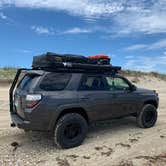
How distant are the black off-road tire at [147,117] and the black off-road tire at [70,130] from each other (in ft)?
7.43

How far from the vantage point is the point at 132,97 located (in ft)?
25.7

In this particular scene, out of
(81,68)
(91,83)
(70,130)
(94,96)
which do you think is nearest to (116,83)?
(91,83)

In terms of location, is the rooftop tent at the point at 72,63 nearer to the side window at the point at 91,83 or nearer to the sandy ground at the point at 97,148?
the side window at the point at 91,83

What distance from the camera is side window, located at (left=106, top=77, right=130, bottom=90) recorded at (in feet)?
24.5

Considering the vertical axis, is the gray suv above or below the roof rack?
below

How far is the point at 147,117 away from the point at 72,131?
295 cm

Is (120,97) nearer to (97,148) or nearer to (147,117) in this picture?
(147,117)

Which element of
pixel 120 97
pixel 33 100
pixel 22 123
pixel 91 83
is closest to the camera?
pixel 33 100

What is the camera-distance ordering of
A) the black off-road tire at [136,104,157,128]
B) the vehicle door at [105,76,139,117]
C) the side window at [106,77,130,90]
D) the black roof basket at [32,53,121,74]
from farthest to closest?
the black off-road tire at [136,104,157,128] < the side window at [106,77,130,90] < the vehicle door at [105,76,139,117] < the black roof basket at [32,53,121,74]

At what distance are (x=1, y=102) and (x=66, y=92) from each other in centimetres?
696

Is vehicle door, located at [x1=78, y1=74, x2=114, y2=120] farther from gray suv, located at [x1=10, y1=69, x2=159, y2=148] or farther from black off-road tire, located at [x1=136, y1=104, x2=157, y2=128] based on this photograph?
black off-road tire, located at [x1=136, y1=104, x2=157, y2=128]

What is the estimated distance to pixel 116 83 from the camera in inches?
302

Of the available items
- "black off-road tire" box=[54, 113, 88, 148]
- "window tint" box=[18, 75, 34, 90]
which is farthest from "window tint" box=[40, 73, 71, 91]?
"black off-road tire" box=[54, 113, 88, 148]

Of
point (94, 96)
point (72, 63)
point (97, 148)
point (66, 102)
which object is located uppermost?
point (72, 63)
